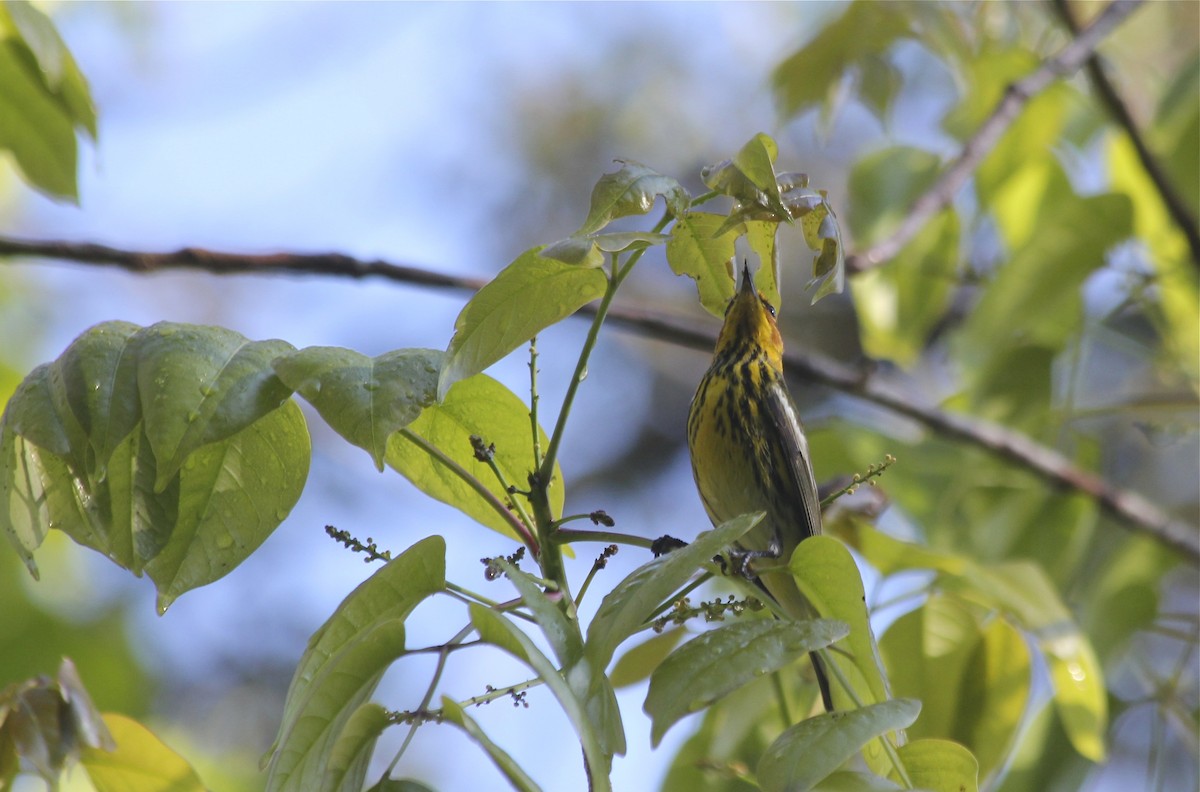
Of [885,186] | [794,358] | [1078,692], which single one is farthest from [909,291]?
[1078,692]

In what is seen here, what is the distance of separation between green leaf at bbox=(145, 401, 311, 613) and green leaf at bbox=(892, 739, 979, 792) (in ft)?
2.99

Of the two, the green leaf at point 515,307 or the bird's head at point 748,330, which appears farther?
the bird's head at point 748,330


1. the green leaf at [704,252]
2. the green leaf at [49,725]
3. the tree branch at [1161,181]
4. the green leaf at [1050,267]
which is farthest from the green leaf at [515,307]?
the tree branch at [1161,181]

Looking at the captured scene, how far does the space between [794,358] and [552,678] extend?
2182 millimetres

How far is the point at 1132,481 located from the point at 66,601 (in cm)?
690

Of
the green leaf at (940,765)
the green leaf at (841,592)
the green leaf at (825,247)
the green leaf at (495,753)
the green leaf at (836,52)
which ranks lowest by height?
the green leaf at (495,753)

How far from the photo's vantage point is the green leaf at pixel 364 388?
142cm

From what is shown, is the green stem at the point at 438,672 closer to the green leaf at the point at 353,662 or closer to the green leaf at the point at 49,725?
the green leaf at the point at 353,662

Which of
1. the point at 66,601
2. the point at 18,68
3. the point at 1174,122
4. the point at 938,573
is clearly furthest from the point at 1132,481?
the point at 18,68

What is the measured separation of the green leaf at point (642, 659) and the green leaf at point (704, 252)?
961 millimetres

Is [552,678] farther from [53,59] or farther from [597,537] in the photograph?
[53,59]

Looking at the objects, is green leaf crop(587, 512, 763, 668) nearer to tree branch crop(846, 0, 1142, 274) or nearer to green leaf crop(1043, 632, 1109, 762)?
green leaf crop(1043, 632, 1109, 762)

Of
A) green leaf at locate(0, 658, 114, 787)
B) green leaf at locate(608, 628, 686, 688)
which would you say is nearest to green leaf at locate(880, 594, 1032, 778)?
green leaf at locate(608, 628, 686, 688)

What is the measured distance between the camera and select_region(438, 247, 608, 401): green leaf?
1.47 meters
